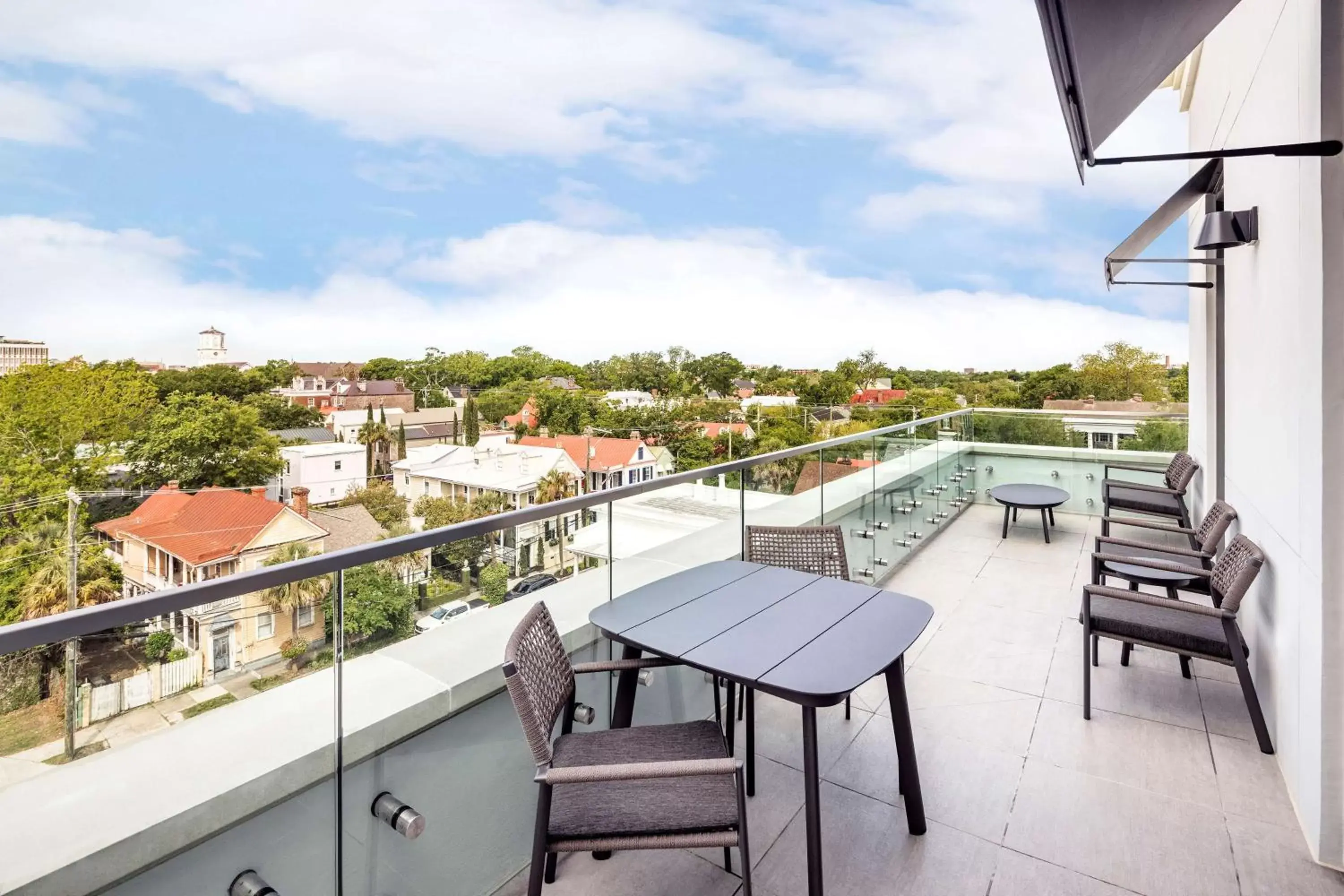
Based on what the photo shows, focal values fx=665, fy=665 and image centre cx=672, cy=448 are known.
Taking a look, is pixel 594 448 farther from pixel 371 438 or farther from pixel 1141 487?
pixel 1141 487

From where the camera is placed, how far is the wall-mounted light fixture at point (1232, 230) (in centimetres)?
353

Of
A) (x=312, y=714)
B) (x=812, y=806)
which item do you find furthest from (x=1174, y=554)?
(x=312, y=714)

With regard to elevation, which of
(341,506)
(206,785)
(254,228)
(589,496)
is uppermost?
(254,228)

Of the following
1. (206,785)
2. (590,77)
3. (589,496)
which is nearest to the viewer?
(206,785)

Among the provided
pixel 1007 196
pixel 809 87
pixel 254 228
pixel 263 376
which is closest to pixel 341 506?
pixel 263 376

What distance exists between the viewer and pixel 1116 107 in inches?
104

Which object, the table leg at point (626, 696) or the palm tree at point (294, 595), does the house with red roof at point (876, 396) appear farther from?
the palm tree at point (294, 595)

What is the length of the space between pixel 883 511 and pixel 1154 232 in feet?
9.70

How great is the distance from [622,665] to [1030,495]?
613 centimetres

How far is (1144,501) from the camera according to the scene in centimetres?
630

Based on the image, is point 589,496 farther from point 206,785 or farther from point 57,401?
point 57,401

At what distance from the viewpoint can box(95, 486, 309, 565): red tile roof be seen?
35.2 meters

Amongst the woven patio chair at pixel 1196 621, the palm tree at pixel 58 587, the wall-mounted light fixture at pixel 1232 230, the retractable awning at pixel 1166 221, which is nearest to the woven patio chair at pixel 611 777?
the woven patio chair at pixel 1196 621

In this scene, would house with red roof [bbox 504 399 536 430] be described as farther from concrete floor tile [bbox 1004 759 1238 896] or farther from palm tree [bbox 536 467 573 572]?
concrete floor tile [bbox 1004 759 1238 896]
